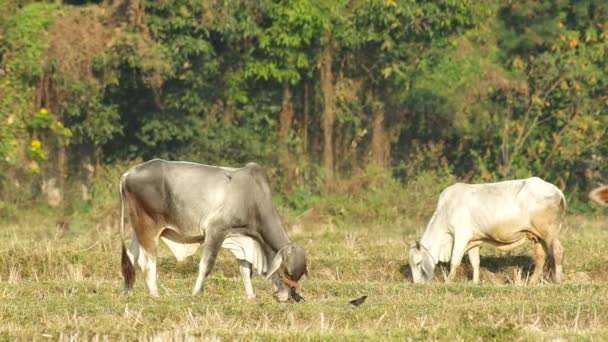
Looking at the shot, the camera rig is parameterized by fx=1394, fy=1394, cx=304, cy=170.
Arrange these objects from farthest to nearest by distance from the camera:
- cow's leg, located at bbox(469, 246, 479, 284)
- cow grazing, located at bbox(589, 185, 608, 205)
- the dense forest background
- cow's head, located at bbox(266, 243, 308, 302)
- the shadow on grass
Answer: the dense forest background, the shadow on grass, cow's leg, located at bbox(469, 246, 479, 284), cow's head, located at bbox(266, 243, 308, 302), cow grazing, located at bbox(589, 185, 608, 205)

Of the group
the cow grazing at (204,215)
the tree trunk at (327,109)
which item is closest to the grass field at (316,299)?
the cow grazing at (204,215)

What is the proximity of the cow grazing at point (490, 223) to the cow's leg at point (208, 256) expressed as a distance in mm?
3166

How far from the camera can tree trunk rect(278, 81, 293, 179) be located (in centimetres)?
2322

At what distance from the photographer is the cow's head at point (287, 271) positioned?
40.9 feet

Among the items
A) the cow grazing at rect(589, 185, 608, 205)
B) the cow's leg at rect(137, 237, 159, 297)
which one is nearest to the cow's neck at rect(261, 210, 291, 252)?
the cow's leg at rect(137, 237, 159, 297)

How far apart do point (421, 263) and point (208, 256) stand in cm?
340

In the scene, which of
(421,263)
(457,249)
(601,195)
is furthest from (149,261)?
(601,195)

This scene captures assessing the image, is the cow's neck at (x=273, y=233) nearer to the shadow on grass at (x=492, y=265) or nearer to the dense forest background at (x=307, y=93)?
the shadow on grass at (x=492, y=265)

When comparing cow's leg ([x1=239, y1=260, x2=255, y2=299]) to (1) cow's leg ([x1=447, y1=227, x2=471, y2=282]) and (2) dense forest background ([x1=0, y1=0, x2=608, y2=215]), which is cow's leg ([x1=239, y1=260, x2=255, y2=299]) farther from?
(2) dense forest background ([x1=0, y1=0, x2=608, y2=215])

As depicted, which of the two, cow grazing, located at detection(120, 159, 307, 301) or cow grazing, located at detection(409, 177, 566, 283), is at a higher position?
cow grazing, located at detection(120, 159, 307, 301)

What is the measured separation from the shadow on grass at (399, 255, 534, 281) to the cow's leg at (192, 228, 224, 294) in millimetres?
3614

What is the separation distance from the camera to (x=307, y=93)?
23.7 metres

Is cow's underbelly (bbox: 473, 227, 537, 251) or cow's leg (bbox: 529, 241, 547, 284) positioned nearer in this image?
cow's leg (bbox: 529, 241, 547, 284)

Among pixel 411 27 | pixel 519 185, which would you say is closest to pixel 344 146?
pixel 411 27
